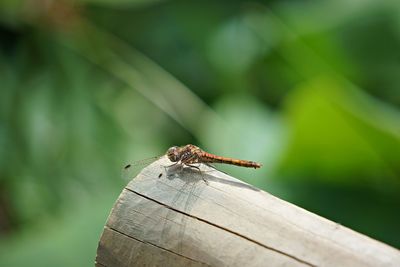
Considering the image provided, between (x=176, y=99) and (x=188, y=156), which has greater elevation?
(x=176, y=99)

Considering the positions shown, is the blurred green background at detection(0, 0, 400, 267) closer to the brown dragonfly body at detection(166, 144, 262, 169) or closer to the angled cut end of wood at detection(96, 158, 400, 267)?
the brown dragonfly body at detection(166, 144, 262, 169)

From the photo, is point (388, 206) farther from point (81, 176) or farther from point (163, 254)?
point (163, 254)

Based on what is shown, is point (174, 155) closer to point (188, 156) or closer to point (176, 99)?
point (188, 156)

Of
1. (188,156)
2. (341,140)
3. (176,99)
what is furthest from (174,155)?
(176,99)

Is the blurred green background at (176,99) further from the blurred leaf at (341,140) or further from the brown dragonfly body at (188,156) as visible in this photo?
the brown dragonfly body at (188,156)

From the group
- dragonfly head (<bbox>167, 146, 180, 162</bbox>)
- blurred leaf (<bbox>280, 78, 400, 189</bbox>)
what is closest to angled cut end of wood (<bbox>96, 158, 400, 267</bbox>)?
dragonfly head (<bbox>167, 146, 180, 162</bbox>)

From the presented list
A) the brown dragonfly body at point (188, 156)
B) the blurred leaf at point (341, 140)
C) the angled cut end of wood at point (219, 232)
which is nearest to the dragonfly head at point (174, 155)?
the brown dragonfly body at point (188, 156)
